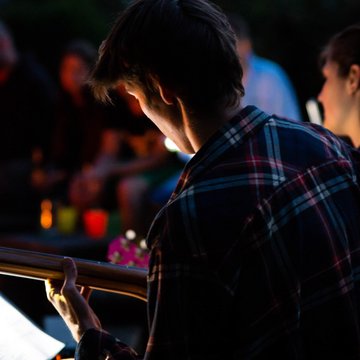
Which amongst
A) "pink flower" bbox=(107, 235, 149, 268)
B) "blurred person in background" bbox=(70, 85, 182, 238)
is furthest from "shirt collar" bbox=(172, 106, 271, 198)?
"blurred person in background" bbox=(70, 85, 182, 238)

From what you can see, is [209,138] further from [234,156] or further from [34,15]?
[34,15]

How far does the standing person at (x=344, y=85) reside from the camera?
2736mm

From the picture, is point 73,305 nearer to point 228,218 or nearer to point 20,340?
point 20,340

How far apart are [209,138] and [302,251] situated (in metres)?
0.29

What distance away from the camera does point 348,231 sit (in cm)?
182

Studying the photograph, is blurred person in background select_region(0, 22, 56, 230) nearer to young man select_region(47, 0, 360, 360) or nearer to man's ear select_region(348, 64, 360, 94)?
man's ear select_region(348, 64, 360, 94)

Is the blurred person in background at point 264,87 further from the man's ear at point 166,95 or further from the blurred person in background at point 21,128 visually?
the man's ear at point 166,95

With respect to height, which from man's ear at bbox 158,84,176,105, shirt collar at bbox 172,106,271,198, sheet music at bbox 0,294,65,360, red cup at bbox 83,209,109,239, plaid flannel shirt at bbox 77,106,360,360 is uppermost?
man's ear at bbox 158,84,176,105

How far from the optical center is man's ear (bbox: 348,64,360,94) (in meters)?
2.71

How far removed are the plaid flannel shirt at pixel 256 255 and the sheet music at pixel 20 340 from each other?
39cm

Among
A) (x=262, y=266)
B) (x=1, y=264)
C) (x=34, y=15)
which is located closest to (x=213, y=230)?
(x=262, y=266)

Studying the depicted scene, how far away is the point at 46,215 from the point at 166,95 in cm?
528

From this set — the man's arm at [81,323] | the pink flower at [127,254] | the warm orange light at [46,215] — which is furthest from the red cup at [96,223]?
the man's arm at [81,323]

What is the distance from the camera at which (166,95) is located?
1.83m
